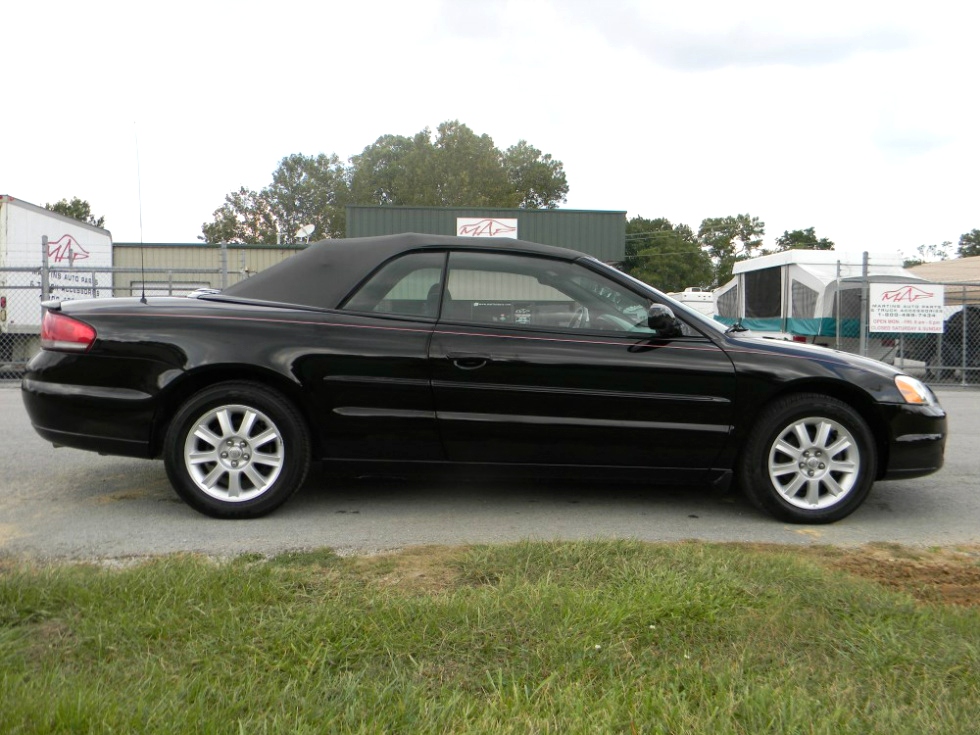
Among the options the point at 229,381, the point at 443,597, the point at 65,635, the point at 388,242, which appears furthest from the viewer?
the point at 388,242

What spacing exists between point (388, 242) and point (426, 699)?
2.84m

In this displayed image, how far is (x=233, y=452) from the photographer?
4.25m

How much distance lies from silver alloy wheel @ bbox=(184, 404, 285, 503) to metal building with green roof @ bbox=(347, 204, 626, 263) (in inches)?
823

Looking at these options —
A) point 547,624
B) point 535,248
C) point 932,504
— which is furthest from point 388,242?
point 932,504

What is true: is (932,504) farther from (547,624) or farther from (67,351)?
(67,351)

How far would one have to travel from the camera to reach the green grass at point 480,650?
2.16 metres

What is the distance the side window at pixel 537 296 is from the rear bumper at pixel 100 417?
1627 millimetres

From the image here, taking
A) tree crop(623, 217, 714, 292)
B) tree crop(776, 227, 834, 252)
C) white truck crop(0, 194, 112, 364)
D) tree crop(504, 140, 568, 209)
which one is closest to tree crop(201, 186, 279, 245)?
tree crop(504, 140, 568, 209)

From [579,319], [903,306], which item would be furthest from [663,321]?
[903,306]

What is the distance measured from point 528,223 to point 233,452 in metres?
23.0

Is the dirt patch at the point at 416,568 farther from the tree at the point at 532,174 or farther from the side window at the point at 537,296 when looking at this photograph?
the tree at the point at 532,174

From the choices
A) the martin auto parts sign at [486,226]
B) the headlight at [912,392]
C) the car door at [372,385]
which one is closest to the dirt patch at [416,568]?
the car door at [372,385]

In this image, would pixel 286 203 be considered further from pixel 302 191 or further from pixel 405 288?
pixel 405 288

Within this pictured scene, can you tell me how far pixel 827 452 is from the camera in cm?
445
